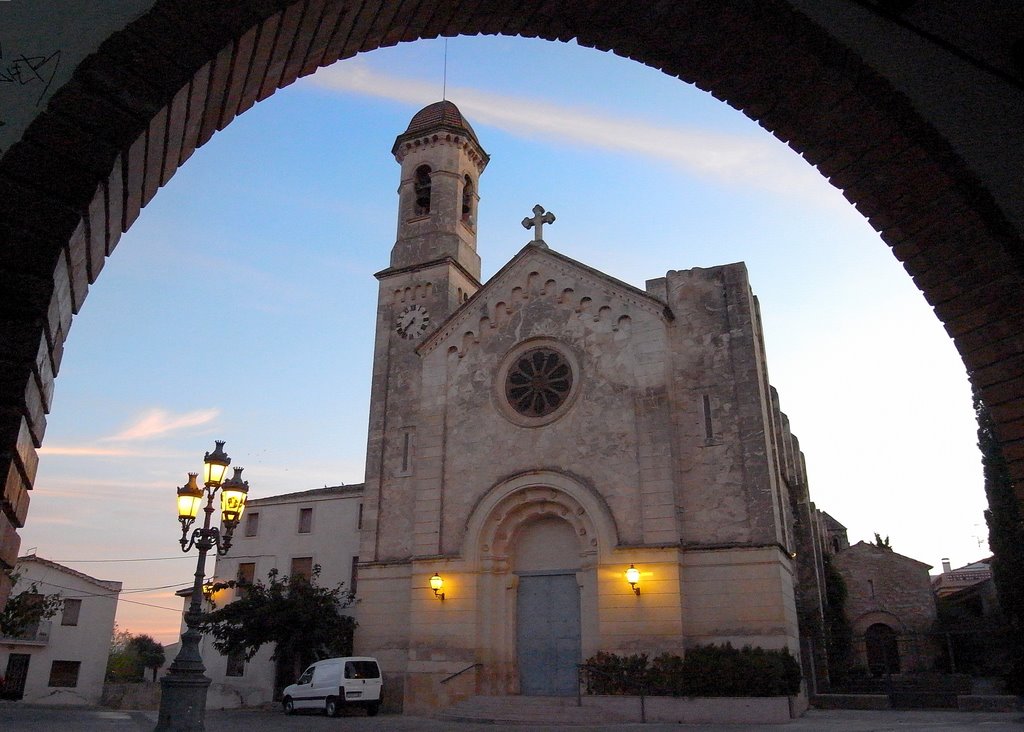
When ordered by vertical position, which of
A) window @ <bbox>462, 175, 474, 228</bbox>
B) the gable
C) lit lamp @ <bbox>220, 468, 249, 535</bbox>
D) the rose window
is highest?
window @ <bbox>462, 175, 474, 228</bbox>

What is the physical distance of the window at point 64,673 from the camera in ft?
114

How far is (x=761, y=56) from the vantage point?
3316mm

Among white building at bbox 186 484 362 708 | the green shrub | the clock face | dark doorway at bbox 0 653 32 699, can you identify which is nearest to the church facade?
the green shrub

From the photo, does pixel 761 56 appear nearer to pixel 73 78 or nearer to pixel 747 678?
pixel 73 78

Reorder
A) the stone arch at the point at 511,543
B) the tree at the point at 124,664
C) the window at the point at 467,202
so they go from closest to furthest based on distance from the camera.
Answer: the stone arch at the point at 511,543 → the window at the point at 467,202 → the tree at the point at 124,664

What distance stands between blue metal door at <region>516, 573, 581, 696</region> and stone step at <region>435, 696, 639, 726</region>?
1.19 meters

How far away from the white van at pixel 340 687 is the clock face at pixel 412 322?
35.4 ft

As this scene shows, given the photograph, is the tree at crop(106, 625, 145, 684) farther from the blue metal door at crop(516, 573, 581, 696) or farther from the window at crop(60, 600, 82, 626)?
the blue metal door at crop(516, 573, 581, 696)

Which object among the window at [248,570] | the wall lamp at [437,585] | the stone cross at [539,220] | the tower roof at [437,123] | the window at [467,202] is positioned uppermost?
the tower roof at [437,123]

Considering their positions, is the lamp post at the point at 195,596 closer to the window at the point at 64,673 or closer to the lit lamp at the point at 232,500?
the lit lamp at the point at 232,500

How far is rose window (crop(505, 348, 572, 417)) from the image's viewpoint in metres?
22.0

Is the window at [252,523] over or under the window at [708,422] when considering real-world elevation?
under

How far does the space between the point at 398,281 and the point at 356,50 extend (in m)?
24.9

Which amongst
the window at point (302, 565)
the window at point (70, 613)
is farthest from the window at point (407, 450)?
the window at point (70, 613)
